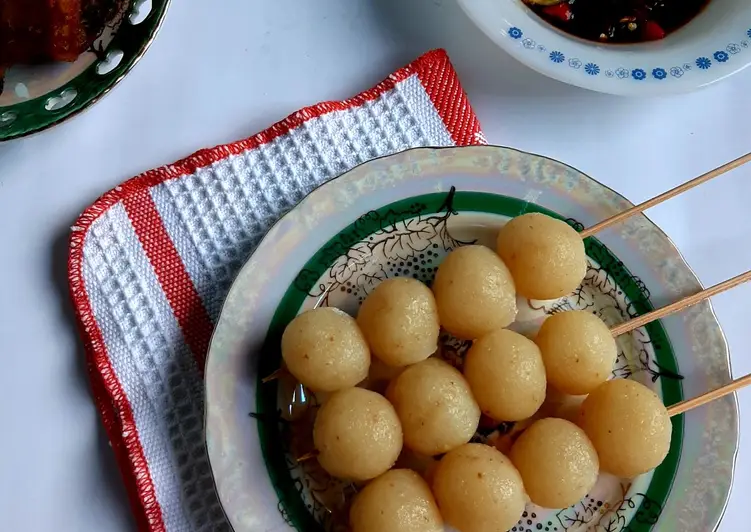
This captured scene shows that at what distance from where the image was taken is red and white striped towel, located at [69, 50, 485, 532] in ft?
3.11

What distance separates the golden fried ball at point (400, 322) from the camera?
35.3 inches

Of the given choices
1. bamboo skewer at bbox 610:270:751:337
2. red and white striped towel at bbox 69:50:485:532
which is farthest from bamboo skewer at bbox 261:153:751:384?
red and white striped towel at bbox 69:50:485:532

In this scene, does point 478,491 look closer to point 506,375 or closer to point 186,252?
point 506,375

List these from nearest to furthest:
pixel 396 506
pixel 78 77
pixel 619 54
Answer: pixel 396 506
pixel 78 77
pixel 619 54

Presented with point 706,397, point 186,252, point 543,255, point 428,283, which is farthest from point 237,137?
point 706,397

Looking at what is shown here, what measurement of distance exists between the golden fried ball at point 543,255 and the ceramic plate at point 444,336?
7 centimetres

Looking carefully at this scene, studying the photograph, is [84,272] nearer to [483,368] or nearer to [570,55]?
[483,368]

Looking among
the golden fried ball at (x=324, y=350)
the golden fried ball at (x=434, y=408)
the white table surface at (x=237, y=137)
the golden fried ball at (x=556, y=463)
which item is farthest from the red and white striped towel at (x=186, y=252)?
the golden fried ball at (x=556, y=463)

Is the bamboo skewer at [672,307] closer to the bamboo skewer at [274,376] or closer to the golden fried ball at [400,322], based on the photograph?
the golden fried ball at [400,322]

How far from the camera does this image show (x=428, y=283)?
3.37 ft

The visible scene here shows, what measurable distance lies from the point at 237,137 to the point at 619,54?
595 mm

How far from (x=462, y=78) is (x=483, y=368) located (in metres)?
0.51

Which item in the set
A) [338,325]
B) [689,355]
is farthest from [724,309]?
[338,325]

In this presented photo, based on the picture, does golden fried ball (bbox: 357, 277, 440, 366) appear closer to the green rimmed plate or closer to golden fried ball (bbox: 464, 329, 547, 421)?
golden fried ball (bbox: 464, 329, 547, 421)
